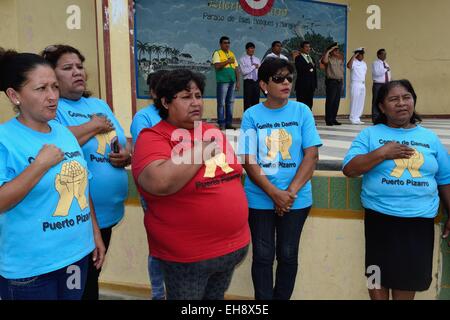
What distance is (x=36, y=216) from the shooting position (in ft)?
5.64

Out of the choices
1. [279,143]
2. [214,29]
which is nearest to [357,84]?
[214,29]

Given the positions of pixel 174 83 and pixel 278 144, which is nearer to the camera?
pixel 174 83

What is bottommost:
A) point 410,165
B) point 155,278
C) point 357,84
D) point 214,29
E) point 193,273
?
point 155,278

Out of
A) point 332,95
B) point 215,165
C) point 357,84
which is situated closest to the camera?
point 215,165

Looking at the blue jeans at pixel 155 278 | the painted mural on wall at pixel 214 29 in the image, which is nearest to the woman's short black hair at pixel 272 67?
the blue jeans at pixel 155 278

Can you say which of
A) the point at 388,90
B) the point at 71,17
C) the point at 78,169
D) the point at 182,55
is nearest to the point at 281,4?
the point at 182,55

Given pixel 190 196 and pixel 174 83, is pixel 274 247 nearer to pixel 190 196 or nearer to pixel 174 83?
pixel 190 196

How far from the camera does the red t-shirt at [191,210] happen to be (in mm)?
1859

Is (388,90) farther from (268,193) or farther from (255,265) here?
(255,265)

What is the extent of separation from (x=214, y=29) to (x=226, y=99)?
310cm

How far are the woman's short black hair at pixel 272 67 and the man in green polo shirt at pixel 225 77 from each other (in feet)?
17.6

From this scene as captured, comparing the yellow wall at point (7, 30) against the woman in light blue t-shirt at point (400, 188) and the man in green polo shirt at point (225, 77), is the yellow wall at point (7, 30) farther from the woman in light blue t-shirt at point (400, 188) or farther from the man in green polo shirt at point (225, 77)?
the woman in light blue t-shirt at point (400, 188)

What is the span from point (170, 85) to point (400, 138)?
133 centimetres

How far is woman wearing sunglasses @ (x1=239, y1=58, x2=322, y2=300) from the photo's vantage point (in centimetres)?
260
